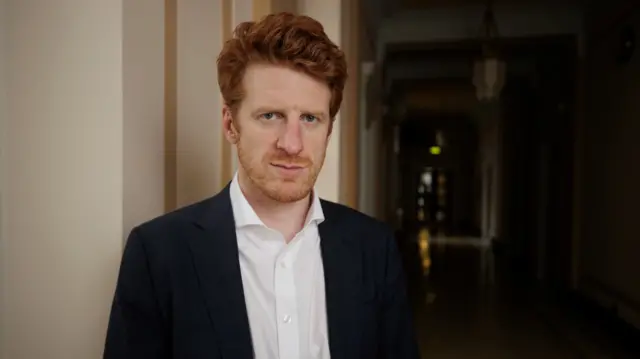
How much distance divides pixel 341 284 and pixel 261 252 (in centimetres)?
15

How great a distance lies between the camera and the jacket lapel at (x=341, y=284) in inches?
37.8

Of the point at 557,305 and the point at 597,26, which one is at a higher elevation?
the point at 597,26

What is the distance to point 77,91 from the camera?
36.0 inches

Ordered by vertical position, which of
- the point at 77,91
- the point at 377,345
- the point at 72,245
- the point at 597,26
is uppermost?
the point at 597,26

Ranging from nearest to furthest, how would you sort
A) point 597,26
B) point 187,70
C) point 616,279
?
point 187,70 → point 616,279 → point 597,26

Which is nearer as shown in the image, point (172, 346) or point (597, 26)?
point (172, 346)

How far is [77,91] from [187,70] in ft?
0.94

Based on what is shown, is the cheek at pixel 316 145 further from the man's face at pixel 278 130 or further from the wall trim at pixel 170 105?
the wall trim at pixel 170 105

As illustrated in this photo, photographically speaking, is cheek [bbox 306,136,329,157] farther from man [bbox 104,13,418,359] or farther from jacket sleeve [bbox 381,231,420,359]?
jacket sleeve [bbox 381,231,420,359]

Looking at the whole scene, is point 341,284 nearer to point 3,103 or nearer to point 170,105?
point 170,105

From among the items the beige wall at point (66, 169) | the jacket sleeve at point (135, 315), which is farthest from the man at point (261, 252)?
the beige wall at point (66, 169)

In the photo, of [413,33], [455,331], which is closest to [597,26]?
[413,33]

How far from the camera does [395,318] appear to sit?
3.45ft

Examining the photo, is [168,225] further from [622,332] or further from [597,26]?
[597,26]
